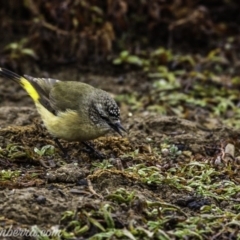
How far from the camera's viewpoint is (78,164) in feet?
22.5

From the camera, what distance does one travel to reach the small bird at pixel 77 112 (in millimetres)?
7121

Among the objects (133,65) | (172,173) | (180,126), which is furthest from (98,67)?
(172,173)

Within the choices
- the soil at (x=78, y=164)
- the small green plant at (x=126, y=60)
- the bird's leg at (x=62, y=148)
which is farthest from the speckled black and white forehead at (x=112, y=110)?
the small green plant at (x=126, y=60)

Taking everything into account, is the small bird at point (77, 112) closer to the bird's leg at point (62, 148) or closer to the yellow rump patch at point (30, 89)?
the bird's leg at point (62, 148)

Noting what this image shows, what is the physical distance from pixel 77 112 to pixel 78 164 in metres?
0.63

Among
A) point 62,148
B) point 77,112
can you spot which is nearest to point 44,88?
point 77,112

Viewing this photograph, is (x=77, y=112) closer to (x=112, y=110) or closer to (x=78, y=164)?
(x=112, y=110)

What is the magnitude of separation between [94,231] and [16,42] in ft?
22.1

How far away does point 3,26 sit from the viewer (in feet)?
38.0

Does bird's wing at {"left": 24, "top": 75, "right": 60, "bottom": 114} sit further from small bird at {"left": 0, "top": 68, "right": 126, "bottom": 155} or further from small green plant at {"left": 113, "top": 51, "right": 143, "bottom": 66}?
small green plant at {"left": 113, "top": 51, "right": 143, "bottom": 66}

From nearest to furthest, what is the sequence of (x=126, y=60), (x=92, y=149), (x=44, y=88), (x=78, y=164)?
(x=78, y=164) < (x=92, y=149) < (x=44, y=88) < (x=126, y=60)

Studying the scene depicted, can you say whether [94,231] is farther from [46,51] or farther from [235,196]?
[46,51]

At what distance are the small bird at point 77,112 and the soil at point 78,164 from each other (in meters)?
0.22

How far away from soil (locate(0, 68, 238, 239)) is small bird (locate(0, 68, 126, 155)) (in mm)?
218
